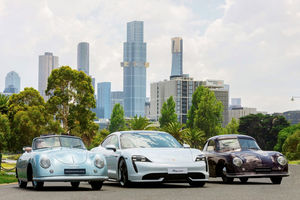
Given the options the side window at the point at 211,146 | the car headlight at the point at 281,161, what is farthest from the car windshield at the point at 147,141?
the car headlight at the point at 281,161

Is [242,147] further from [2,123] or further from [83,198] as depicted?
[2,123]

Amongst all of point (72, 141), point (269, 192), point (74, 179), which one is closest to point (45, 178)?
point (74, 179)

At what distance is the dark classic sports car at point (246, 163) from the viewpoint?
16.9 m

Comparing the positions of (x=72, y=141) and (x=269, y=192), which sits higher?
(x=72, y=141)

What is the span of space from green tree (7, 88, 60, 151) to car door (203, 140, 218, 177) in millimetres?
40036

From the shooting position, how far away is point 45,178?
1398cm

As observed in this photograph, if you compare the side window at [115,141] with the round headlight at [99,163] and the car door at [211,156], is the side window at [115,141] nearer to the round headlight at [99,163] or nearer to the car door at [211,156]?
the round headlight at [99,163]

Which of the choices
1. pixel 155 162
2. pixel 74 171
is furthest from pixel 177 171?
pixel 74 171

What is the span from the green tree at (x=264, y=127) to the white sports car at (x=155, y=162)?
11898cm

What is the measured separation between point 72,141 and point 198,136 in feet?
254

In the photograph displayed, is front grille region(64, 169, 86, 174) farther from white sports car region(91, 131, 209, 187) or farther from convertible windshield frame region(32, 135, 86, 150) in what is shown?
convertible windshield frame region(32, 135, 86, 150)

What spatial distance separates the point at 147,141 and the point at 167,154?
4.23ft

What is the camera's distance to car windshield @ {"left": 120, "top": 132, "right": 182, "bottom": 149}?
52.2 feet

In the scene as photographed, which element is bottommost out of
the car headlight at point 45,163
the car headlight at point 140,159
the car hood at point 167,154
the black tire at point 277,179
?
the black tire at point 277,179
